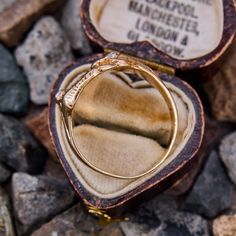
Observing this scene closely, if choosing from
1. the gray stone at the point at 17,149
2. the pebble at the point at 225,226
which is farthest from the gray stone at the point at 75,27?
the pebble at the point at 225,226

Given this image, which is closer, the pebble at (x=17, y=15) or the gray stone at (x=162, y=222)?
the gray stone at (x=162, y=222)

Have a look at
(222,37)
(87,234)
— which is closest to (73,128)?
(87,234)

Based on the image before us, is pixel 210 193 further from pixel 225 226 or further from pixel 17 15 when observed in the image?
pixel 17 15

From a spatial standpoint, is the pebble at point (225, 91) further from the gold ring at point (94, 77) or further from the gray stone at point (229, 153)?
the gold ring at point (94, 77)

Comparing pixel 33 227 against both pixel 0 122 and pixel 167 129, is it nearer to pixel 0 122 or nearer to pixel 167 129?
pixel 0 122

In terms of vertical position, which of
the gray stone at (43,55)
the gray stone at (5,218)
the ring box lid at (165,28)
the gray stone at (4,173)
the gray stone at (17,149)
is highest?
the ring box lid at (165,28)

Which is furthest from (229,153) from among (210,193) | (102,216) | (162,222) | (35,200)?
(35,200)

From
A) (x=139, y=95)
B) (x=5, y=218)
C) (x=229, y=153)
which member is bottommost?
(x=5, y=218)
